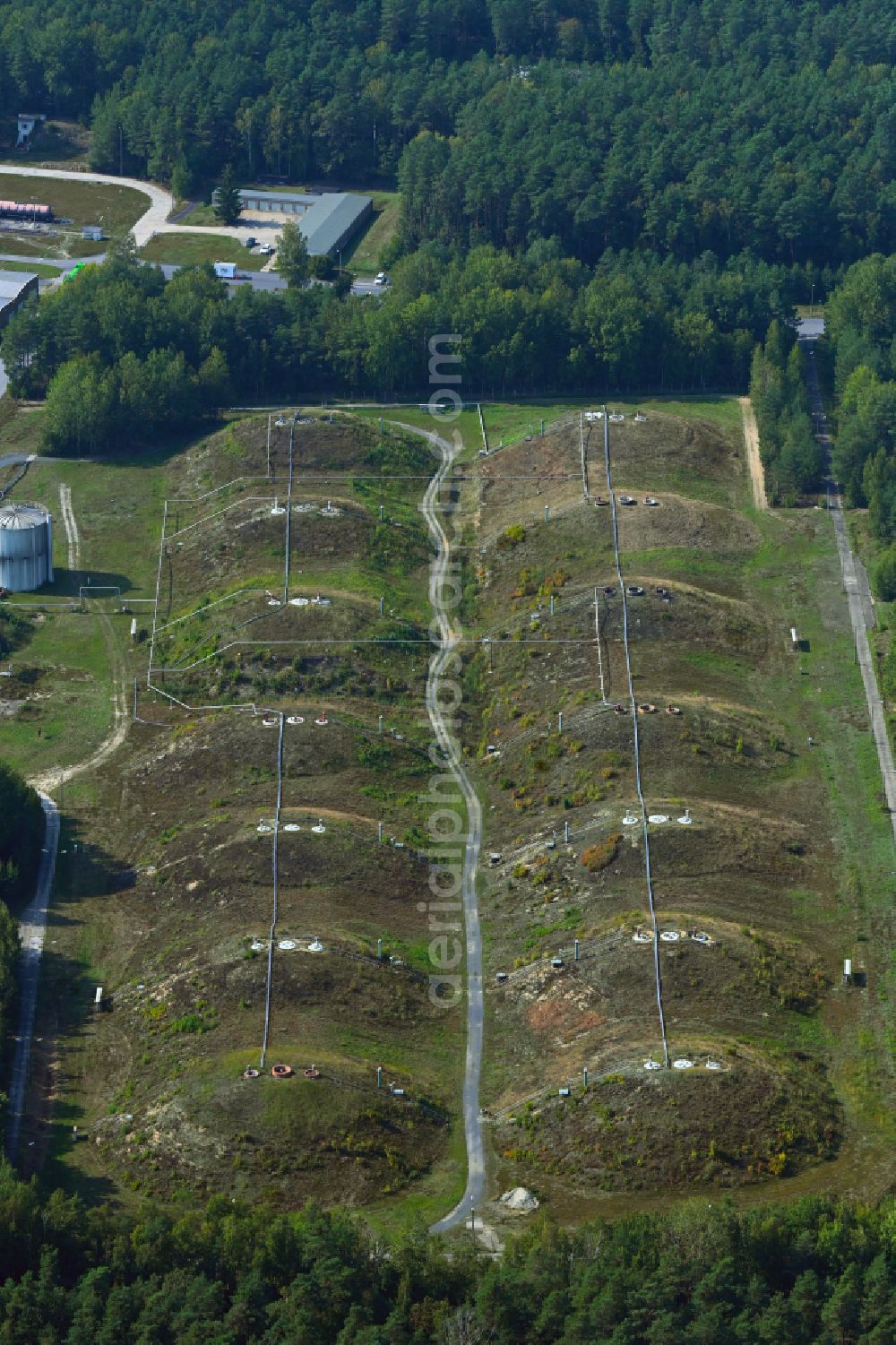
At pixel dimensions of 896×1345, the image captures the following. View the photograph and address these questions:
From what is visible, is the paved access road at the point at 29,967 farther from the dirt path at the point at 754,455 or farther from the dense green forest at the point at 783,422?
the dense green forest at the point at 783,422

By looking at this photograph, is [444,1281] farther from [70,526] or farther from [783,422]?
[783,422]

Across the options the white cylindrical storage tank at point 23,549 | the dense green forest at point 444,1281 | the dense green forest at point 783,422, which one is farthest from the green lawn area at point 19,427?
the dense green forest at point 444,1281

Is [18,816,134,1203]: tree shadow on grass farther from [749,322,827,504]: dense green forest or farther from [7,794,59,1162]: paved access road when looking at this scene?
[749,322,827,504]: dense green forest

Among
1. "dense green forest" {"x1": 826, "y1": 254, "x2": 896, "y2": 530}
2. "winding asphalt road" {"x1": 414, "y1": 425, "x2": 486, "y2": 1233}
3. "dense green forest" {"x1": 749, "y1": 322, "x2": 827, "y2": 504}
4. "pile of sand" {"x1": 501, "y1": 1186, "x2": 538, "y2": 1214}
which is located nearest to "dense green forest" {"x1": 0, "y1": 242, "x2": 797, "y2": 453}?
"dense green forest" {"x1": 749, "y1": 322, "x2": 827, "y2": 504}

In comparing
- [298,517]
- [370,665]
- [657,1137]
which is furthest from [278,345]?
[657,1137]

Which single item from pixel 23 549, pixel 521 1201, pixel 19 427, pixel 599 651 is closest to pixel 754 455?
pixel 599 651
